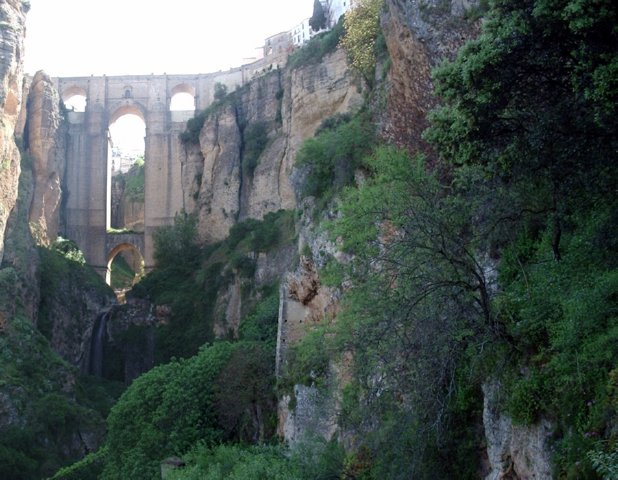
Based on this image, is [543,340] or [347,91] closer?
[543,340]

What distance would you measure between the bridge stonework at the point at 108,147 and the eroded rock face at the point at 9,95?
9.49m

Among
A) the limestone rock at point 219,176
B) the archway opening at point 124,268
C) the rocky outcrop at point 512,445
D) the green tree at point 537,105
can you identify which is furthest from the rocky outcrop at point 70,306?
the rocky outcrop at point 512,445

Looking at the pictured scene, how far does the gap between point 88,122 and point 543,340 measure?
153 ft

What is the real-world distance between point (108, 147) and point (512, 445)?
46.3 metres

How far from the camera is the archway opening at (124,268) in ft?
170

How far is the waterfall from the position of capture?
1652 inches

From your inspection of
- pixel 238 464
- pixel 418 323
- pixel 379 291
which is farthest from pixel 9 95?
pixel 418 323

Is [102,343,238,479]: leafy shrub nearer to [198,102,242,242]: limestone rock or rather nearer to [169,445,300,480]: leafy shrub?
[169,445,300,480]: leafy shrub

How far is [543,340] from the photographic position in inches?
377

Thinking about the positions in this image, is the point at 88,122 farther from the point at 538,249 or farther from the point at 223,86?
the point at 538,249

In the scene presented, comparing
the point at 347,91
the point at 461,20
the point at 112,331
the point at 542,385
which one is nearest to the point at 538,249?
the point at 542,385

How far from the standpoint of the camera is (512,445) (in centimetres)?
953

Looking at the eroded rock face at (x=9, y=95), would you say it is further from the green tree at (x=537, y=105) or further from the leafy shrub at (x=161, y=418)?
the green tree at (x=537, y=105)

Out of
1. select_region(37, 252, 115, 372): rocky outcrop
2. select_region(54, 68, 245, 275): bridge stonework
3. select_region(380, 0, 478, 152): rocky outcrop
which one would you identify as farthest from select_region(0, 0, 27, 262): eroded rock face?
select_region(380, 0, 478, 152): rocky outcrop
